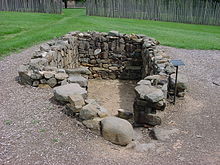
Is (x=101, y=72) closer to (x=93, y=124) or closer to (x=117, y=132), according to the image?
(x=93, y=124)

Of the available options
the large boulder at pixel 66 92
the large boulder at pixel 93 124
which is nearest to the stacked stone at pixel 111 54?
the large boulder at pixel 66 92

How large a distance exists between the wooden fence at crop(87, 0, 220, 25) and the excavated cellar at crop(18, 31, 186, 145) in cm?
1099

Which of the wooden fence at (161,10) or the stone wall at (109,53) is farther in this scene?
the wooden fence at (161,10)

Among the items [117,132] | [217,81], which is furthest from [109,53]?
[117,132]

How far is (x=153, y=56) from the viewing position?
8617 millimetres

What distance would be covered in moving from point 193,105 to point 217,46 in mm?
7678

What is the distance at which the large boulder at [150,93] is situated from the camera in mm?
5420

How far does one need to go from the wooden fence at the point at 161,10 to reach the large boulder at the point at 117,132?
18.6 metres

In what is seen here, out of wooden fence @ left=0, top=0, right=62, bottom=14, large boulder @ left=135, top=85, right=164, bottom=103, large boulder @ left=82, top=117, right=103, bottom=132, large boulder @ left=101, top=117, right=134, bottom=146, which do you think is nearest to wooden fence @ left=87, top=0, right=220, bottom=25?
wooden fence @ left=0, top=0, right=62, bottom=14

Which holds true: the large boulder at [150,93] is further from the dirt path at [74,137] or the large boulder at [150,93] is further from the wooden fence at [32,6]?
the wooden fence at [32,6]

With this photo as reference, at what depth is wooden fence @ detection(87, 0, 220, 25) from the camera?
71.1 feet

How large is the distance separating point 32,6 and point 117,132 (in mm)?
21319

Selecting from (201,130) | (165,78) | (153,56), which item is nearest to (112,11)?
(153,56)

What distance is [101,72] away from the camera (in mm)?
12016
